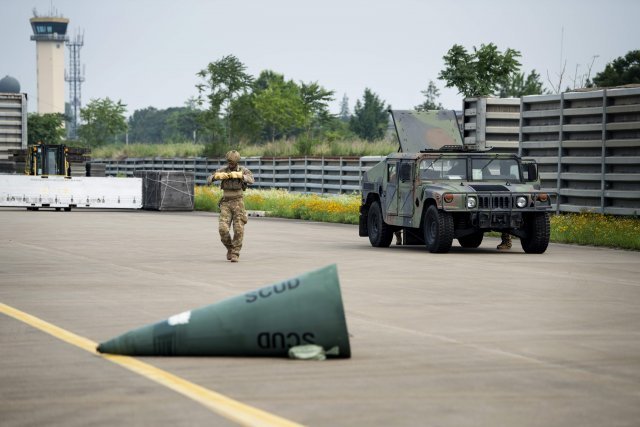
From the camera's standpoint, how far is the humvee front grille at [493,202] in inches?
914

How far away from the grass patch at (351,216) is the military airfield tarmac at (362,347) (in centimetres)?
397

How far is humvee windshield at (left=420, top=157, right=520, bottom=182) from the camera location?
2425 cm

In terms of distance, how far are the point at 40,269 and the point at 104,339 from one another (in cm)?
841

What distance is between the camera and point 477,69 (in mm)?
47219

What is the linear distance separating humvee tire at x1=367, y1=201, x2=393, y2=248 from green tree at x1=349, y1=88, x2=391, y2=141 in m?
110

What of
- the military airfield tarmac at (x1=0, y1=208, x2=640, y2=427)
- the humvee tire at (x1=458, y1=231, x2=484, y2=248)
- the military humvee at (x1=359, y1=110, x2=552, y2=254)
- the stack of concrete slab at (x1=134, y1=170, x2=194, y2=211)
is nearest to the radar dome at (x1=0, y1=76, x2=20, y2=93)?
the stack of concrete slab at (x1=134, y1=170, x2=194, y2=211)

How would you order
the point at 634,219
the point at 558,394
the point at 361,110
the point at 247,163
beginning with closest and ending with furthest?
the point at 558,394
the point at 634,219
the point at 247,163
the point at 361,110

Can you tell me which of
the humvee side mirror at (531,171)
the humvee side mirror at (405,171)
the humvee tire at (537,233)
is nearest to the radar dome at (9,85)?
the humvee side mirror at (405,171)

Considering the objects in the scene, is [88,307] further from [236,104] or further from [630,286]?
[236,104]

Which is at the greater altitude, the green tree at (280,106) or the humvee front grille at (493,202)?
the green tree at (280,106)

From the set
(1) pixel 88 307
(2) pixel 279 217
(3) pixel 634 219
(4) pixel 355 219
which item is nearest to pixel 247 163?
(2) pixel 279 217

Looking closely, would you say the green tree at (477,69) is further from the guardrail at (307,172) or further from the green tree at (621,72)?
the green tree at (621,72)

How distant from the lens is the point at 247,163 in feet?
199

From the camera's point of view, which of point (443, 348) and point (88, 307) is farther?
point (88, 307)
